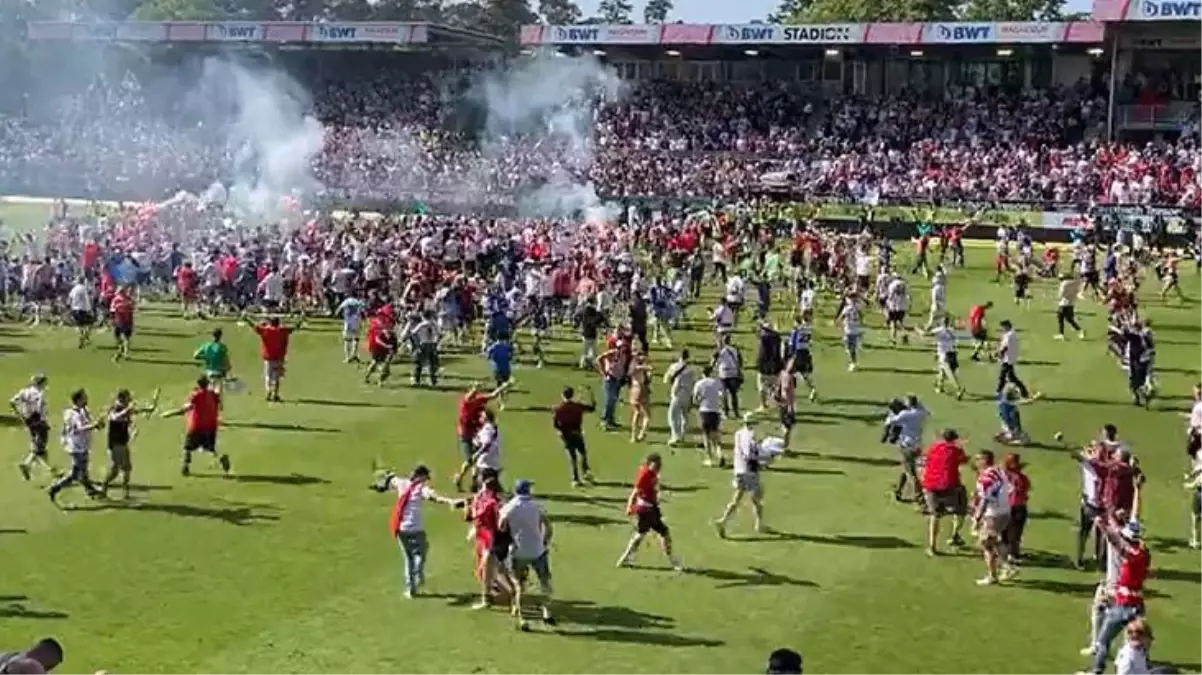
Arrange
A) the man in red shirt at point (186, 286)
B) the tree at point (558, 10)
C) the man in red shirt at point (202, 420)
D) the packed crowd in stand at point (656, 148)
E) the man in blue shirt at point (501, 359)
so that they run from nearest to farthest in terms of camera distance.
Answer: the man in red shirt at point (202, 420)
the man in blue shirt at point (501, 359)
the man in red shirt at point (186, 286)
the packed crowd in stand at point (656, 148)
the tree at point (558, 10)

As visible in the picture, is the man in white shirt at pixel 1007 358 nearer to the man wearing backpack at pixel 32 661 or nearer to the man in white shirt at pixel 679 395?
the man in white shirt at pixel 679 395

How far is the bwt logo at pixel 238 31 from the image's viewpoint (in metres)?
82.3

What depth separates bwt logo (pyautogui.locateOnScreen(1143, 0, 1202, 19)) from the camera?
208ft

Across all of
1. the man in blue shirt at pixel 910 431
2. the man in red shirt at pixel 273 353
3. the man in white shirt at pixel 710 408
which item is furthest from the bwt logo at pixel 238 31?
the man in blue shirt at pixel 910 431

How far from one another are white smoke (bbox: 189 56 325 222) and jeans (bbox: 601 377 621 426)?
3312 centimetres

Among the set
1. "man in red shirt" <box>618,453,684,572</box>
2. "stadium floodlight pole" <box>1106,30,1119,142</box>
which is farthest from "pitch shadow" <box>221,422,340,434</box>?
"stadium floodlight pole" <box>1106,30,1119,142</box>

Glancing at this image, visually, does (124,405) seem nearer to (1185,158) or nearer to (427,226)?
(427,226)

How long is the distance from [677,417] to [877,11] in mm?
91579

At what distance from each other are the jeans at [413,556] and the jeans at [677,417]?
8213 millimetres

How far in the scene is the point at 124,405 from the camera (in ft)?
73.8

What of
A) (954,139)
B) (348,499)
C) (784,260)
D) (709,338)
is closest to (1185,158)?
(954,139)

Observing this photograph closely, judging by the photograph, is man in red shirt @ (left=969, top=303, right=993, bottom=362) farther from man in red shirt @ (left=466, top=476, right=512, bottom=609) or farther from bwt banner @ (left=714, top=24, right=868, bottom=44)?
bwt banner @ (left=714, top=24, right=868, bottom=44)

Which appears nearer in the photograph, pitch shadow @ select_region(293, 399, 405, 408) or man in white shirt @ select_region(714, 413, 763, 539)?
man in white shirt @ select_region(714, 413, 763, 539)

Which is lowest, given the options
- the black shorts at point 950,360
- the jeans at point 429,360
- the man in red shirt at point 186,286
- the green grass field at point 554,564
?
the green grass field at point 554,564
